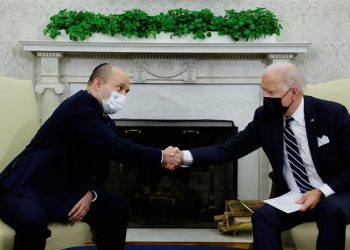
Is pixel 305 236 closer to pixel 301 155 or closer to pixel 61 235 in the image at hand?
pixel 301 155

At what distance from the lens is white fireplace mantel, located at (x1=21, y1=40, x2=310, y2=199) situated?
4309 millimetres

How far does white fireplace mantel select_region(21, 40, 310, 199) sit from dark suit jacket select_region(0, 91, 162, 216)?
1.78m

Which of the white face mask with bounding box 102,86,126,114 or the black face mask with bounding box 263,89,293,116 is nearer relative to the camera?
the black face mask with bounding box 263,89,293,116

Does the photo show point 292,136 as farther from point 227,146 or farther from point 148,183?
point 148,183

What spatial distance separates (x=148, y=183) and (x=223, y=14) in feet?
5.12

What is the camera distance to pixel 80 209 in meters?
2.44

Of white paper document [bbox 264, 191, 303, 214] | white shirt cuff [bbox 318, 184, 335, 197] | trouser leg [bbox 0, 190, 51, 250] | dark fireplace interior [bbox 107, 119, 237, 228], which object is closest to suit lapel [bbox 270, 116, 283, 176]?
white paper document [bbox 264, 191, 303, 214]

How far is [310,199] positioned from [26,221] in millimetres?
1226

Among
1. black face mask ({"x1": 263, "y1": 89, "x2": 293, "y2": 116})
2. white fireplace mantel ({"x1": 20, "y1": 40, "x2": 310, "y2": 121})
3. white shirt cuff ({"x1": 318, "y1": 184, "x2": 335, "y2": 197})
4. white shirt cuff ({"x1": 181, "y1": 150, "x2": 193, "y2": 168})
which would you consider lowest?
white shirt cuff ({"x1": 318, "y1": 184, "x2": 335, "y2": 197})

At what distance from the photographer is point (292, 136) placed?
259 cm

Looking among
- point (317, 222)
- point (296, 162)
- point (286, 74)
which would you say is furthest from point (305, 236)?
point (286, 74)

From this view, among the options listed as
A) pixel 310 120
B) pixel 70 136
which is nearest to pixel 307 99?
pixel 310 120

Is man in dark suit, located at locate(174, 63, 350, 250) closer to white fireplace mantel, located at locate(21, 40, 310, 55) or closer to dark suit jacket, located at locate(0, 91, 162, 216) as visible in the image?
dark suit jacket, located at locate(0, 91, 162, 216)

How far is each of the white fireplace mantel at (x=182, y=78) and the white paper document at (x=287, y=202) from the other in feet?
6.47
